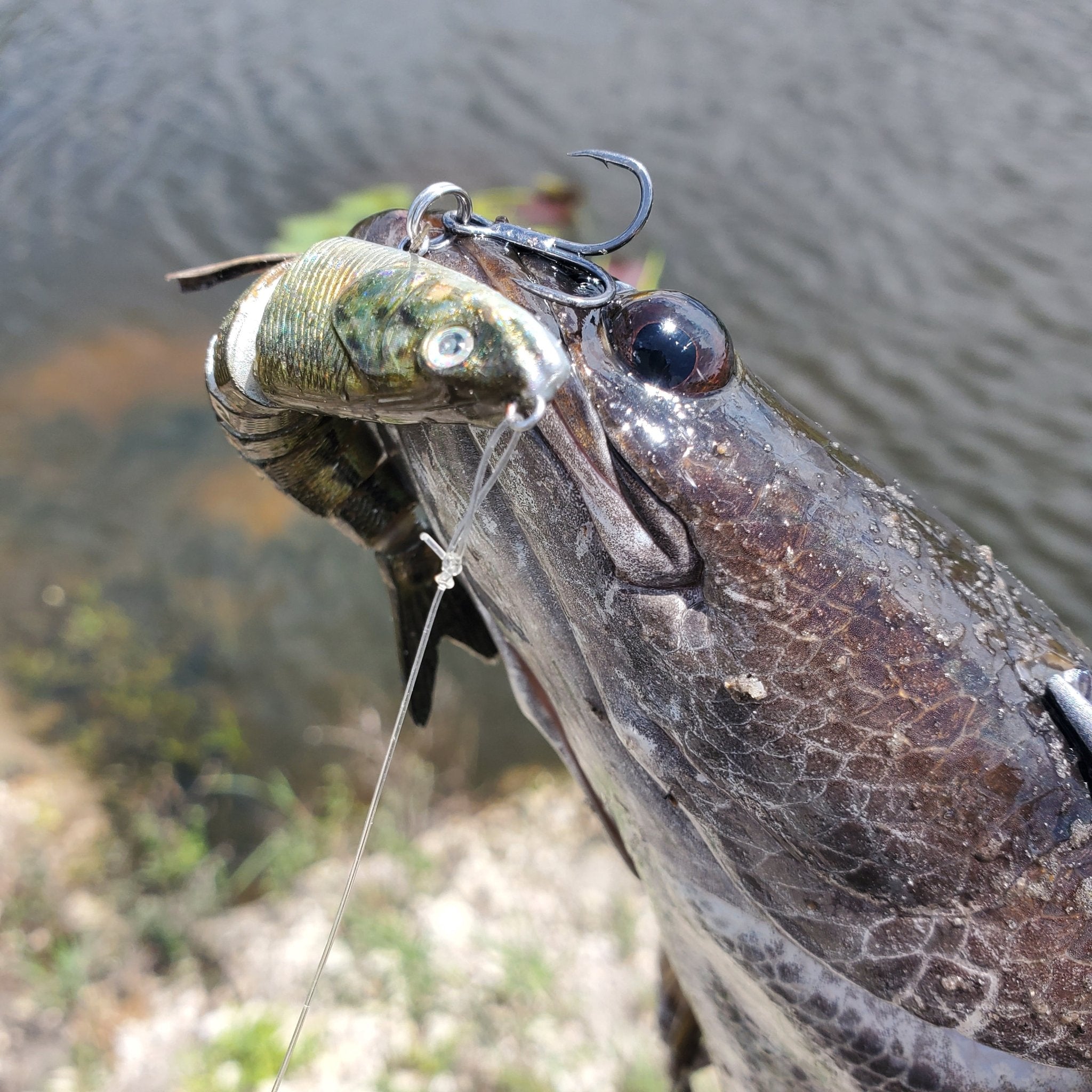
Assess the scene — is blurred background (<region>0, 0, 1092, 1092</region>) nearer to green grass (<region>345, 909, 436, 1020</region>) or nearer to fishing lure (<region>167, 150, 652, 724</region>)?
green grass (<region>345, 909, 436, 1020</region>)

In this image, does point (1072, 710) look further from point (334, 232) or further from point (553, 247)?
point (334, 232)

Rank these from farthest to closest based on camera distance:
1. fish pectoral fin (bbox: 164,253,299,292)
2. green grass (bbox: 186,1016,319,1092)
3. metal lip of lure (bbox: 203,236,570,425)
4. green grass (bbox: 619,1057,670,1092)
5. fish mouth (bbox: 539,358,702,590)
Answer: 1. green grass (bbox: 186,1016,319,1092)
2. green grass (bbox: 619,1057,670,1092)
3. fish pectoral fin (bbox: 164,253,299,292)
4. fish mouth (bbox: 539,358,702,590)
5. metal lip of lure (bbox: 203,236,570,425)

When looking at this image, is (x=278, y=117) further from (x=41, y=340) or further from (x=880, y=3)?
(x=880, y=3)

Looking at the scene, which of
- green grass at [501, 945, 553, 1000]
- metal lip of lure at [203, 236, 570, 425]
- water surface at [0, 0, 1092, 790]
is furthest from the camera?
water surface at [0, 0, 1092, 790]

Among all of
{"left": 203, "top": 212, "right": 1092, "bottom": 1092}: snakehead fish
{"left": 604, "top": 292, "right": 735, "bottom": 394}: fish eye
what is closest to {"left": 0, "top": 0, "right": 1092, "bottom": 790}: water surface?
{"left": 203, "top": 212, "right": 1092, "bottom": 1092}: snakehead fish

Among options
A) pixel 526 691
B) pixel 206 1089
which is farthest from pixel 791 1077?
pixel 206 1089

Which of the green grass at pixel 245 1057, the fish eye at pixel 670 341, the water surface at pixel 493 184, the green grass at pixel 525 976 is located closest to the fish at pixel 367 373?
the fish eye at pixel 670 341
